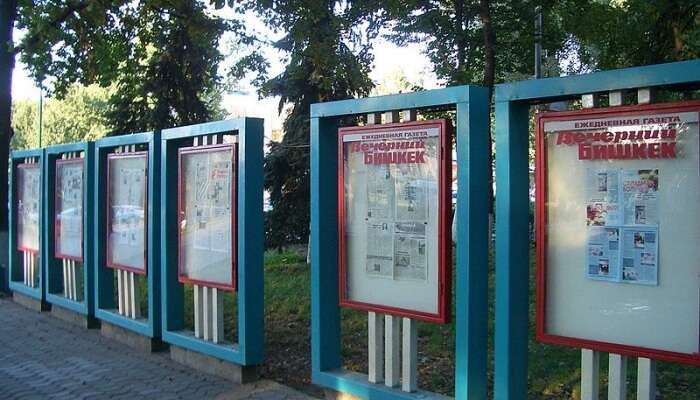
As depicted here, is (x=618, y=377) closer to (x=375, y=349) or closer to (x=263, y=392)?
(x=375, y=349)

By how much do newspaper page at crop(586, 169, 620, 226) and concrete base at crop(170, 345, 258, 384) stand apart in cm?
335

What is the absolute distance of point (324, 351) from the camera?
216 inches


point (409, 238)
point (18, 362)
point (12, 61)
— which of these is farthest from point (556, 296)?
point (12, 61)

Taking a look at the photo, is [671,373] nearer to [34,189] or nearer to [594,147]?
[594,147]

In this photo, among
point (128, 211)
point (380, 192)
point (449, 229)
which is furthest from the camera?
point (128, 211)

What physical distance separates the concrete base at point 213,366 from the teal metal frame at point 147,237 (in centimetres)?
46

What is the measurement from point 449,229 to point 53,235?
706 centimetres

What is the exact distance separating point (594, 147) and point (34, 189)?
898 centimetres

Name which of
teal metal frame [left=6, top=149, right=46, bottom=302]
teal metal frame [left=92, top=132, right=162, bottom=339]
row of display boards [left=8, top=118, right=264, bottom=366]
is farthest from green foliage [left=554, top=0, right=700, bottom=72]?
teal metal frame [left=6, top=149, right=46, bottom=302]

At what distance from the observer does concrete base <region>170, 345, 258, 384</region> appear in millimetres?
6199


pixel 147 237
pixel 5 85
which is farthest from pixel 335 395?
pixel 5 85

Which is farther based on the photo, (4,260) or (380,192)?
(4,260)

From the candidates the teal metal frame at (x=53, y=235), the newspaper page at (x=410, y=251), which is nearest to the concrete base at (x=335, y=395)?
the newspaper page at (x=410, y=251)

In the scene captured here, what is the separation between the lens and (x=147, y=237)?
294 inches
